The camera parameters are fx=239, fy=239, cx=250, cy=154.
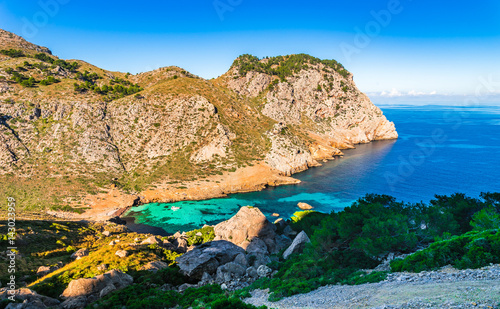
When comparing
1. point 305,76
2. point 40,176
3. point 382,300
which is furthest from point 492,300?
point 305,76

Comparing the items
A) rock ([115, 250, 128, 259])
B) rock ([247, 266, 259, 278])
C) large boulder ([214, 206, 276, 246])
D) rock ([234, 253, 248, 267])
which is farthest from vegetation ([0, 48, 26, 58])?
rock ([247, 266, 259, 278])

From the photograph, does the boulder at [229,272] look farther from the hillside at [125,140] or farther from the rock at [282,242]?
the hillside at [125,140]

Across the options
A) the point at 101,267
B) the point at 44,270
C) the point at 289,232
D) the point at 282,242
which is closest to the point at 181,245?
the point at 101,267

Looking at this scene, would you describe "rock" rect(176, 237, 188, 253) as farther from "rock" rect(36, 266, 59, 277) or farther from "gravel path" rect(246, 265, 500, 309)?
"gravel path" rect(246, 265, 500, 309)

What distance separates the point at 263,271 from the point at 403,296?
19.8m

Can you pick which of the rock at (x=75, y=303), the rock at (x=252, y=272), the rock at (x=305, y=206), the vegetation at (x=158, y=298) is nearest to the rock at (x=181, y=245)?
the vegetation at (x=158, y=298)

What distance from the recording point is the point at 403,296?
48.2ft

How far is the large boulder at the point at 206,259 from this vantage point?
32.7 m

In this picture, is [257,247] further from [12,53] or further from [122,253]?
[12,53]

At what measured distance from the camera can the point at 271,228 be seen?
49.8 meters

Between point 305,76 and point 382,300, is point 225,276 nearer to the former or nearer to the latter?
point 382,300

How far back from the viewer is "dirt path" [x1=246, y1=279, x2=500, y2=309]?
1226 cm

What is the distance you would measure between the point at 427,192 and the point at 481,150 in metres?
91.7

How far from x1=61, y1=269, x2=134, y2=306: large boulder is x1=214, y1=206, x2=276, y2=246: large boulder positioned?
2256 centimetres
